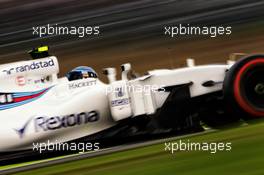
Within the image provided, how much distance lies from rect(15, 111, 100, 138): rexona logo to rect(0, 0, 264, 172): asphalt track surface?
5925mm

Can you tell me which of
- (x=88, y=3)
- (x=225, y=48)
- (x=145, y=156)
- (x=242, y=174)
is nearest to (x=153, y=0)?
(x=88, y=3)

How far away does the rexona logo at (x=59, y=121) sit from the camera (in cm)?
673

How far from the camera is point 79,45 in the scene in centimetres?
1373

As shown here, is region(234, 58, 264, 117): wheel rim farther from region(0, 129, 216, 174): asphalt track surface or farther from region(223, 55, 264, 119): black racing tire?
region(0, 129, 216, 174): asphalt track surface

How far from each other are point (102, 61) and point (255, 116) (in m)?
6.86

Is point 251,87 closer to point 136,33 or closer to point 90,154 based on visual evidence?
point 90,154

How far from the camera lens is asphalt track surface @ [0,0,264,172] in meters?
13.4

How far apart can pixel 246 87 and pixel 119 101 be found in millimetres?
1477

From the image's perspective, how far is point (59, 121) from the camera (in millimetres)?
6801

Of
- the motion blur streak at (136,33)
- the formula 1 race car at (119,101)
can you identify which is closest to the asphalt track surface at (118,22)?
the motion blur streak at (136,33)

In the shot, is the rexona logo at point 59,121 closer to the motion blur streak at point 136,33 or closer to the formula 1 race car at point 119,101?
the formula 1 race car at point 119,101

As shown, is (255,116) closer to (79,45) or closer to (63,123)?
(63,123)

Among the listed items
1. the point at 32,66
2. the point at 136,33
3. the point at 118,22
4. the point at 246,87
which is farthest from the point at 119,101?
the point at 118,22

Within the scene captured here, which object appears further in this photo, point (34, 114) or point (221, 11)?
point (221, 11)
